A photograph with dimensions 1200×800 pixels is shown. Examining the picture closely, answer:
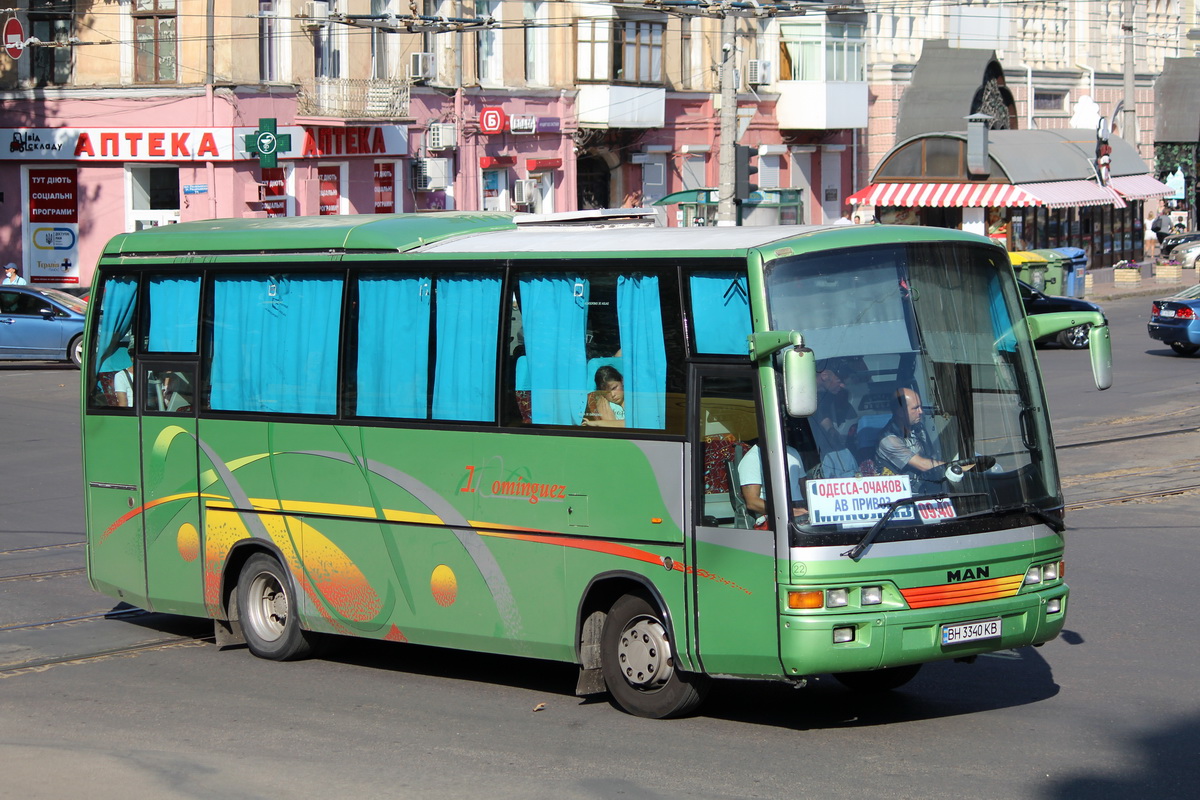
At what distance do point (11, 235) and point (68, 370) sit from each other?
8262mm

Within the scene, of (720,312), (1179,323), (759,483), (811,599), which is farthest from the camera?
(1179,323)

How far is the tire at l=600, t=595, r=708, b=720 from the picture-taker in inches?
326

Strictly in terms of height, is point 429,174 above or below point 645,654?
above

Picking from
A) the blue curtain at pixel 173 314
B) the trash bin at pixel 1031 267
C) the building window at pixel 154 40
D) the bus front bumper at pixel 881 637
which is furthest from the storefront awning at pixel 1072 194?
the bus front bumper at pixel 881 637

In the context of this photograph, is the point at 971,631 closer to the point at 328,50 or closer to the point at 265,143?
the point at 265,143

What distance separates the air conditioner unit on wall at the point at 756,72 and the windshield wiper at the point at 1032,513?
41586mm

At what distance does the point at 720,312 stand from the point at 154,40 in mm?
29908

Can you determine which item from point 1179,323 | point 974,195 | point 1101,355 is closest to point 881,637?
point 1101,355

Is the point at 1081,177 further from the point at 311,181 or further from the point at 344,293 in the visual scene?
the point at 344,293

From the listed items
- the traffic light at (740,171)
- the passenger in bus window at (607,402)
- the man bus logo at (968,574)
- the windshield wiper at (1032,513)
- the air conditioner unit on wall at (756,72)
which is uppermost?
the air conditioner unit on wall at (756,72)

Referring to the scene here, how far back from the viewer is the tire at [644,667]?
8.29 m

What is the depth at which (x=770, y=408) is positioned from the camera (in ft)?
25.1

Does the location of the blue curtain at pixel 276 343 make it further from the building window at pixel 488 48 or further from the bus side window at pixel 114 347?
the building window at pixel 488 48

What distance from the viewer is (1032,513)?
8.07m
